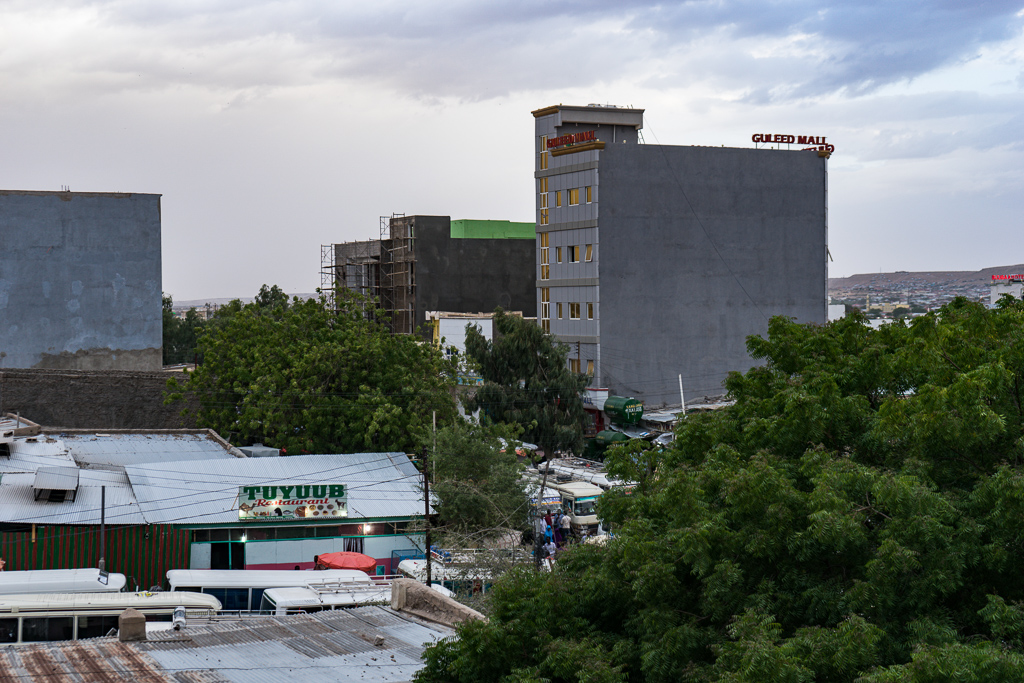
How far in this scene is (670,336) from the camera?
191 feet

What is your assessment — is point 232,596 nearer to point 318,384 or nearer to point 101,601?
point 101,601

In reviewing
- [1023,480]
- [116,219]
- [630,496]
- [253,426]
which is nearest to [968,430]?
[1023,480]

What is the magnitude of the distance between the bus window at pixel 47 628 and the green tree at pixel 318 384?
54.5 feet

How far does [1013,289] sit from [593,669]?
85.6 metres

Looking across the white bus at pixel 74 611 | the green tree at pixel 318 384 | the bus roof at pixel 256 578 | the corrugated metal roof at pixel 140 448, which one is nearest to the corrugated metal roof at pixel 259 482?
the corrugated metal roof at pixel 140 448

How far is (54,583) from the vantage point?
70.2ft

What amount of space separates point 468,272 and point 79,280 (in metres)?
30.1

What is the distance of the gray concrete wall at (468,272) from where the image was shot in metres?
75.6

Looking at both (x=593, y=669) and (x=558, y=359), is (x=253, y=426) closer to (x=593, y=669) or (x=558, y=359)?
(x=558, y=359)

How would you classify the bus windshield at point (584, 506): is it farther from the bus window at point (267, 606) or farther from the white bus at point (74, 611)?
the white bus at point (74, 611)

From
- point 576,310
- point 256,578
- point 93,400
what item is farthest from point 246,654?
point 576,310

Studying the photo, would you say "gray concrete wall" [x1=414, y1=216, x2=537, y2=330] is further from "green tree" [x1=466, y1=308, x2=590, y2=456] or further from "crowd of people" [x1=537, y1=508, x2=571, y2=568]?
"crowd of people" [x1=537, y1=508, x2=571, y2=568]

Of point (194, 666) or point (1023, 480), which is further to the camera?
point (194, 666)

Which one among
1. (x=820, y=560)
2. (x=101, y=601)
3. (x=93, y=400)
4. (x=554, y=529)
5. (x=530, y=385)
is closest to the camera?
(x=820, y=560)
